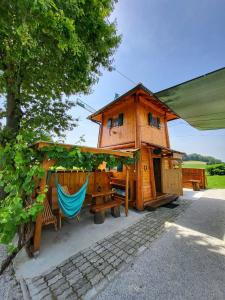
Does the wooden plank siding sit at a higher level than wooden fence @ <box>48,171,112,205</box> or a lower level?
higher

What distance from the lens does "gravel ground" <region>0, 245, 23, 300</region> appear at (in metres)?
2.23

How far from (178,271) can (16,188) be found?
369cm

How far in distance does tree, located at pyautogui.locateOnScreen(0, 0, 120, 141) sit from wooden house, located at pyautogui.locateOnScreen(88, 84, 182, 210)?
3.03 m

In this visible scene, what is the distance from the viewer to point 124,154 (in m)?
5.84

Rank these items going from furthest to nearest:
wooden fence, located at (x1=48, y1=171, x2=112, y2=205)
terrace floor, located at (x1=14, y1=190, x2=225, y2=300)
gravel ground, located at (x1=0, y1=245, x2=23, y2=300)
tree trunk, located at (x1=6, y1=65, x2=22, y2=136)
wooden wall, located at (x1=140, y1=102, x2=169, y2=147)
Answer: wooden wall, located at (x1=140, y1=102, x2=169, y2=147) < wooden fence, located at (x1=48, y1=171, x2=112, y2=205) < tree trunk, located at (x1=6, y1=65, x2=22, y2=136) < terrace floor, located at (x1=14, y1=190, x2=225, y2=300) < gravel ground, located at (x1=0, y1=245, x2=23, y2=300)

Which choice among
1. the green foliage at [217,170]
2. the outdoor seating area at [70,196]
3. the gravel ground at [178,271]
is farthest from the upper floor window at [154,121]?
the green foliage at [217,170]

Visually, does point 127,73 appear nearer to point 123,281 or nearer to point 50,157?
point 50,157

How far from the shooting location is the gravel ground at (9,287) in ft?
7.32

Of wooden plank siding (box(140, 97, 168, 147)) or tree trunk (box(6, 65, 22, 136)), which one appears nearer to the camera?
tree trunk (box(6, 65, 22, 136))

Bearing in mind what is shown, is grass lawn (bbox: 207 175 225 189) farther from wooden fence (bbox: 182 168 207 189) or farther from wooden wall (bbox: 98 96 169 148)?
wooden wall (bbox: 98 96 169 148)

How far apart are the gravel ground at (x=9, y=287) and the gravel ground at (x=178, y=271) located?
1410 mm

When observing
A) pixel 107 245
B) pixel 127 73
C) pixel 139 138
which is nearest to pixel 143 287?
pixel 107 245

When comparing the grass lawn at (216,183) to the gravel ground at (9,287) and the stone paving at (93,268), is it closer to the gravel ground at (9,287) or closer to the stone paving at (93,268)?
the stone paving at (93,268)

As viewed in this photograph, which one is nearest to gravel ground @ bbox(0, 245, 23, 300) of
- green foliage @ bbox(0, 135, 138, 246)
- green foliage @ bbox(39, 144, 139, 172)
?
green foliage @ bbox(0, 135, 138, 246)
